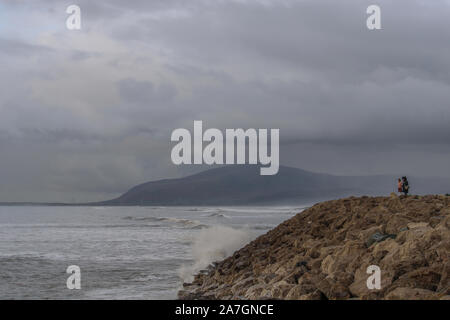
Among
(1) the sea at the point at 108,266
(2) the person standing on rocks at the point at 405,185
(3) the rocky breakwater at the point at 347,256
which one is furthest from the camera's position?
(2) the person standing on rocks at the point at 405,185

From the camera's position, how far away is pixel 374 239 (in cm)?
1560

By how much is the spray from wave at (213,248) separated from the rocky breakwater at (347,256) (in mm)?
999

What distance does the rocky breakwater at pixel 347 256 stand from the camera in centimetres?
1163

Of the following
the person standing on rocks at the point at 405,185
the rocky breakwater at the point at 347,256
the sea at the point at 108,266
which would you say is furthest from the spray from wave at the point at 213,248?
the person standing on rocks at the point at 405,185

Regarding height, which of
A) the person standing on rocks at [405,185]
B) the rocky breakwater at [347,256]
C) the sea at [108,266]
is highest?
the person standing on rocks at [405,185]

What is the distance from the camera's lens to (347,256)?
1420 centimetres

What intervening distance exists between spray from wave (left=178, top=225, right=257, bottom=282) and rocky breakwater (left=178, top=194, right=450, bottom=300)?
100 cm

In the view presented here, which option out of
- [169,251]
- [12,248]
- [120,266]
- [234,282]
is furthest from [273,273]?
[12,248]

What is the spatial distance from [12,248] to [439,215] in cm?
2916

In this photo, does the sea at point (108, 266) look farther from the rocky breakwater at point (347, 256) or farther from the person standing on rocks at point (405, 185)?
the person standing on rocks at point (405, 185)

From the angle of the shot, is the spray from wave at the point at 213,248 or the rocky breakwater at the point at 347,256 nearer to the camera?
the rocky breakwater at the point at 347,256

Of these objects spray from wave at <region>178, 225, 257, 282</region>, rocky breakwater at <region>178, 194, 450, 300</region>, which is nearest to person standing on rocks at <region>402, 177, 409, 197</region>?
rocky breakwater at <region>178, 194, 450, 300</region>

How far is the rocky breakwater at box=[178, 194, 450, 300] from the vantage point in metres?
11.6

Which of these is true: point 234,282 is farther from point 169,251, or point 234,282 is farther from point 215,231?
point 215,231
